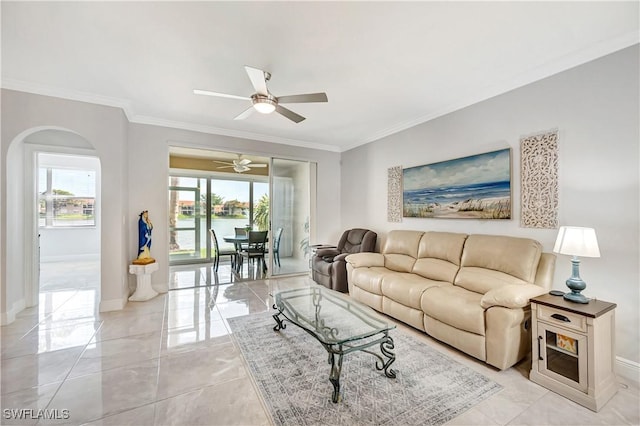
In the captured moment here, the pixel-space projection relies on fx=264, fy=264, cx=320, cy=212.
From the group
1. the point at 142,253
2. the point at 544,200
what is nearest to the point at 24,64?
the point at 142,253

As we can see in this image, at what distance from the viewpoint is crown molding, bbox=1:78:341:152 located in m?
3.01

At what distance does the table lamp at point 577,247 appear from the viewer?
1.95m

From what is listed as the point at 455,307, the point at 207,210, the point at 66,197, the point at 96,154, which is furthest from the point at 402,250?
the point at 66,197

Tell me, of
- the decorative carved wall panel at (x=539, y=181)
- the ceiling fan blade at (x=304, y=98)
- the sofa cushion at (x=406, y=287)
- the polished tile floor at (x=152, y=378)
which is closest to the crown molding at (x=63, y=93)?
the ceiling fan blade at (x=304, y=98)

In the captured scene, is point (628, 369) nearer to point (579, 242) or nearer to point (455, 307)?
point (579, 242)

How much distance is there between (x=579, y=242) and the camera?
1.98 meters

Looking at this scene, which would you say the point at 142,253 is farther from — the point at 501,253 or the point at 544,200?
the point at 544,200

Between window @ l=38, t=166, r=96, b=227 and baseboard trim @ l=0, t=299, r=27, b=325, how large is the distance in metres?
4.70

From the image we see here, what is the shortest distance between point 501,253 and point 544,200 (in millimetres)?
660

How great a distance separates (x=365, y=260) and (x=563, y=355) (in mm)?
2246

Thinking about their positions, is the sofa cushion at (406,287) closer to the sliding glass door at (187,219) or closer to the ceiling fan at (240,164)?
the ceiling fan at (240,164)

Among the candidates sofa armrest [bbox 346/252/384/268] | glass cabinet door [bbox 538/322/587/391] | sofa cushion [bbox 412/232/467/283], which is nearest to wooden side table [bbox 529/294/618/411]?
glass cabinet door [bbox 538/322/587/391]

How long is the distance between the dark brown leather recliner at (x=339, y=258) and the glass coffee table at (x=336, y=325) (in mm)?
1025

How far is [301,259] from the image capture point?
5.61 meters
